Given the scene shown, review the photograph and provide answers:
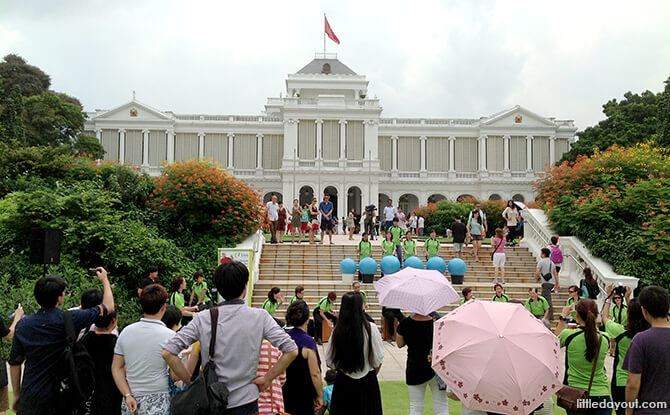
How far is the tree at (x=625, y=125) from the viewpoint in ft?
105

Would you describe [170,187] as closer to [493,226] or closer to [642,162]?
[642,162]

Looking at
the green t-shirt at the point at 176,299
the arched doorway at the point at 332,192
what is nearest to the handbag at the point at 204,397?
the green t-shirt at the point at 176,299

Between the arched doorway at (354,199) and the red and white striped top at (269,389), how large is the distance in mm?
39643

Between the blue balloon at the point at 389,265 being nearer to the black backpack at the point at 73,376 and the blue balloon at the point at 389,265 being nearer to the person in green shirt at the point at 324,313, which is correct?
the person in green shirt at the point at 324,313

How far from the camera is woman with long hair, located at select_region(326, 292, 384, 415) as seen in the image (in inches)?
149

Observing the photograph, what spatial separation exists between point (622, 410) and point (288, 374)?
2740 millimetres

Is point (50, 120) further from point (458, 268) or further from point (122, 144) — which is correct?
point (458, 268)

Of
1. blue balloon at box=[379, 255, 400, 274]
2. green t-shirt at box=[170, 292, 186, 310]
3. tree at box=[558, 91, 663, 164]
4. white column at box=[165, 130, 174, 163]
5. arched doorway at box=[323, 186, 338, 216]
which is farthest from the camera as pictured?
white column at box=[165, 130, 174, 163]

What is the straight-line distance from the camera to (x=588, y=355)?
3.89 m

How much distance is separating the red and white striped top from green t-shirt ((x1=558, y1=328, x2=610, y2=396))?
7.50 feet

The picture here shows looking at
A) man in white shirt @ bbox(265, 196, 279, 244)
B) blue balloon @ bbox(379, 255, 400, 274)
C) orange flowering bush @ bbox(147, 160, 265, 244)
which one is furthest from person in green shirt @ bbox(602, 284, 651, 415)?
man in white shirt @ bbox(265, 196, 279, 244)

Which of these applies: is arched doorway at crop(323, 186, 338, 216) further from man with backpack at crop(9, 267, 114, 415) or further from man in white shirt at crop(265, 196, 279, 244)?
man with backpack at crop(9, 267, 114, 415)

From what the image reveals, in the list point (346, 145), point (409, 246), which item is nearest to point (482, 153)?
point (346, 145)

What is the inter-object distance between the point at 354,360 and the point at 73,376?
2.02m
